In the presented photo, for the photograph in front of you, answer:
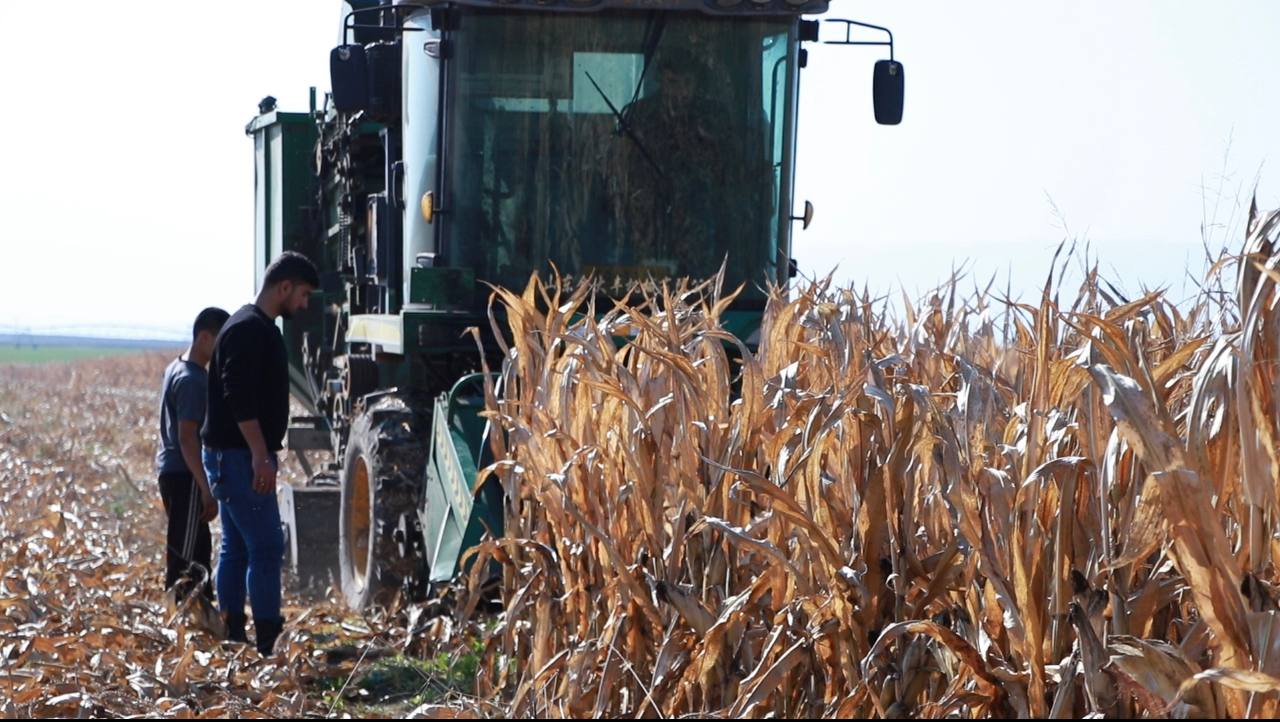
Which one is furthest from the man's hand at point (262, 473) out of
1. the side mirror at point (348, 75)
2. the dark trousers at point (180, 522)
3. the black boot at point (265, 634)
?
the side mirror at point (348, 75)

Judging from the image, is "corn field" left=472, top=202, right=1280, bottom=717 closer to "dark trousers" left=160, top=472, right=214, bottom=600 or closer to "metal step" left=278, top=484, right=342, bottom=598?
"dark trousers" left=160, top=472, right=214, bottom=600

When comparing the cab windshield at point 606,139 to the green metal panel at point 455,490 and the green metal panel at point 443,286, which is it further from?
the green metal panel at point 455,490

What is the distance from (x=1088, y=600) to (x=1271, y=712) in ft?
1.35

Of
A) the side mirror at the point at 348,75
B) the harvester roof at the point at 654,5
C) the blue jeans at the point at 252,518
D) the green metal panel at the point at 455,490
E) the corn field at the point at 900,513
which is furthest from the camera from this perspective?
Answer: the side mirror at the point at 348,75

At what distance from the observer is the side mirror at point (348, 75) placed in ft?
23.3

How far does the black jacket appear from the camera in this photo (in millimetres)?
6270

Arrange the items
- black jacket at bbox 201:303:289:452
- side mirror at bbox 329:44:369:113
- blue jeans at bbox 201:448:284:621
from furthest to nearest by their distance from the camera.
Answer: side mirror at bbox 329:44:369:113 → blue jeans at bbox 201:448:284:621 → black jacket at bbox 201:303:289:452

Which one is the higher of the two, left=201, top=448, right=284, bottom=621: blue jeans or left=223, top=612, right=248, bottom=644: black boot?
left=201, top=448, right=284, bottom=621: blue jeans

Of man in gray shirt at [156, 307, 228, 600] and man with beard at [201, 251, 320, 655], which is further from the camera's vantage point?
man in gray shirt at [156, 307, 228, 600]

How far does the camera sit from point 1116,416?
273 cm

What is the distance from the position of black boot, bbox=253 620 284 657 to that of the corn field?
167 cm

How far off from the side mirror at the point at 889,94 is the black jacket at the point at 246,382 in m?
2.86

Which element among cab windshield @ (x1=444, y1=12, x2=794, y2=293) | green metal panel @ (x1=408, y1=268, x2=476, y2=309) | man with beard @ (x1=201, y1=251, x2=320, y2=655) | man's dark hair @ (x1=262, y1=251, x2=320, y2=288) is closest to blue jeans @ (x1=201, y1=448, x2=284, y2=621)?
man with beard @ (x1=201, y1=251, x2=320, y2=655)

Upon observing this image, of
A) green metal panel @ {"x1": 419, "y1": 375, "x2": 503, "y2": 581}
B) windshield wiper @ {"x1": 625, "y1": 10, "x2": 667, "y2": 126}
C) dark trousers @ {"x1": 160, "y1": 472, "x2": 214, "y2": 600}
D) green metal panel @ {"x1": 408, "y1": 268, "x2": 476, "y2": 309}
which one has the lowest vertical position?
dark trousers @ {"x1": 160, "y1": 472, "x2": 214, "y2": 600}
